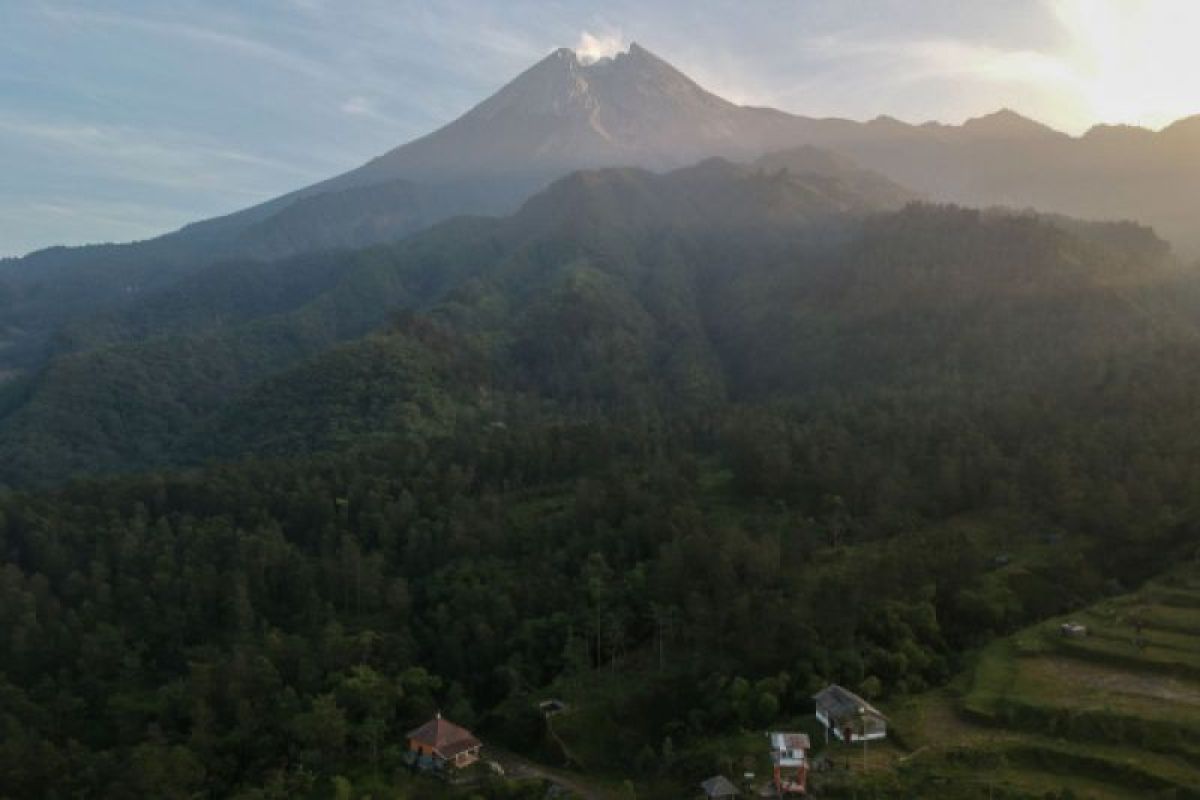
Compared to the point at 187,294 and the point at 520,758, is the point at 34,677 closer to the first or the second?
the point at 520,758

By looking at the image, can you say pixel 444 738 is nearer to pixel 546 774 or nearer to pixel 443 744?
pixel 443 744

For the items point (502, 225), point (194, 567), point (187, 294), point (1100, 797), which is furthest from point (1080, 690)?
point (187, 294)

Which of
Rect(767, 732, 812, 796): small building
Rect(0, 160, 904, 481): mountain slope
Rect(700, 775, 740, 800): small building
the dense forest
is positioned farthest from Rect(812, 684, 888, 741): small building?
Rect(0, 160, 904, 481): mountain slope

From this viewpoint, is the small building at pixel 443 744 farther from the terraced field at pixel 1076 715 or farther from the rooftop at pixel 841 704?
the terraced field at pixel 1076 715

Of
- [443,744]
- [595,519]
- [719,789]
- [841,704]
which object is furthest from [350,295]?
[719,789]

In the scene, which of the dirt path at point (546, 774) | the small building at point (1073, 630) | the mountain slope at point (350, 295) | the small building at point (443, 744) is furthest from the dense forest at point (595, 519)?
the small building at point (1073, 630)

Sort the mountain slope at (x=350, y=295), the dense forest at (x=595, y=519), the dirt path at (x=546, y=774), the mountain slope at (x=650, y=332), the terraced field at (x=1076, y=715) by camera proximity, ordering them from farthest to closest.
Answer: the mountain slope at (x=350, y=295) → the mountain slope at (x=650, y=332) → the dense forest at (x=595, y=519) → the dirt path at (x=546, y=774) → the terraced field at (x=1076, y=715)

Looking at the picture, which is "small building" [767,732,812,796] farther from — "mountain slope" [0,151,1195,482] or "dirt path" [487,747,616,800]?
"mountain slope" [0,151,1195,482]
